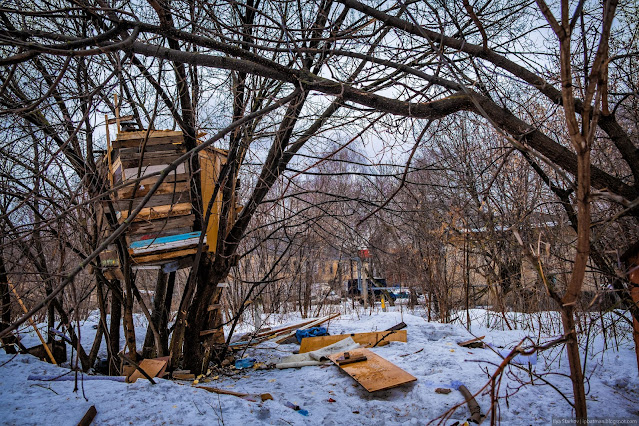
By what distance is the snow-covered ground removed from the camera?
3.30m

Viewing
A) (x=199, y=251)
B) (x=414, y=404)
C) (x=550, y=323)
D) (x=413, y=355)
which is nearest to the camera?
(x=414, y=404)

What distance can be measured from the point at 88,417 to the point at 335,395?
2475mm

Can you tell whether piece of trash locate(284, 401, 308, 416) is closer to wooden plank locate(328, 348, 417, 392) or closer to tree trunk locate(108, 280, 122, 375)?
wooden plank locate(328, 348, 417, 392)

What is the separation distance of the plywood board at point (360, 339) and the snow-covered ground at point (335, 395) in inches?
32.2

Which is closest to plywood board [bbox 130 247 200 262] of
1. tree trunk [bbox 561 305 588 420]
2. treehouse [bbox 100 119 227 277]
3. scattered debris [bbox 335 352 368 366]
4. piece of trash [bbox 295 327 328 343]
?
treehouse [bbox 100 119 227 277]

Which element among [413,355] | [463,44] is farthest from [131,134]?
[413,355]

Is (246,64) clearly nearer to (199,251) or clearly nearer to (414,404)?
(199,251)

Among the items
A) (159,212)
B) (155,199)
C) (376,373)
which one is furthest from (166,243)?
(376,373)

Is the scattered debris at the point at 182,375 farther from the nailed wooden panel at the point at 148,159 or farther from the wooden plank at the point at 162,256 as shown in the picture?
the nailed wooden panel at the point at 148,159

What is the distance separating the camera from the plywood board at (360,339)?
638 centimetres

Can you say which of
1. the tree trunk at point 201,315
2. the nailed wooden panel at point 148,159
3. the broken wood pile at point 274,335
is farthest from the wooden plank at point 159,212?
the broken wood pile at point 274,335

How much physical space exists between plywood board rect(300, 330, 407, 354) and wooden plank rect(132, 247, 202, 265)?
2750mm

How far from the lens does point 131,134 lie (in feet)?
16.1

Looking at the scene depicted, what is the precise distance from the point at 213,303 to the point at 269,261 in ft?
20.6
